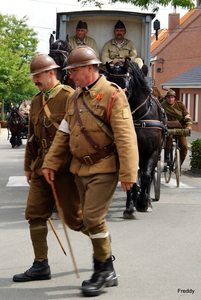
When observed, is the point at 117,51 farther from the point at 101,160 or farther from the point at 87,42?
the point at 101,160

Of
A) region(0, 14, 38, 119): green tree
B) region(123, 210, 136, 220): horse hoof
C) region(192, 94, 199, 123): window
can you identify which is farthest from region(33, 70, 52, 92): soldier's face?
region(0, 14, 38, 119): green tree

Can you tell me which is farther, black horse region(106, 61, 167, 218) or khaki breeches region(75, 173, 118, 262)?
black horse region(106, 61, 167, 218)

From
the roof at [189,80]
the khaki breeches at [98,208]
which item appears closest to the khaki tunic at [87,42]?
the khaki breeches at [98,208]

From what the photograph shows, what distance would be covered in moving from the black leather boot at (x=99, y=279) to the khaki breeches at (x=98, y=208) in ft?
0.20

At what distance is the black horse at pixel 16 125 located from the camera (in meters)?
27.4

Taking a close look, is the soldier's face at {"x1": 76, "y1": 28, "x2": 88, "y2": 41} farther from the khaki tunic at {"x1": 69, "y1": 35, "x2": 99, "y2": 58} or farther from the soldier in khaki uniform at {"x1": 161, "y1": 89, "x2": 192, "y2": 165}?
the soldier in khaki uniform at {"x1": 161, "y1": 89, "x2": 192, "y2": 165}

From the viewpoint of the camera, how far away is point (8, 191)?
1216 centimetres

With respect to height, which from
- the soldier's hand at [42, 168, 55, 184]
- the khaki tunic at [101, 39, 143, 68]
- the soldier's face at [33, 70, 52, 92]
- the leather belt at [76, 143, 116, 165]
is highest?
the khaki tunic at [101, 39, 143, 68]

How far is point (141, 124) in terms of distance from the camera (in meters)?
9.20

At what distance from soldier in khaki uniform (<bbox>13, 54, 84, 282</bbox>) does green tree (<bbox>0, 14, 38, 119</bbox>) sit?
135ft

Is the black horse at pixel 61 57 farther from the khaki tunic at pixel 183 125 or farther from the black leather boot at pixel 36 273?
the khaki tunic at pixel 183 125

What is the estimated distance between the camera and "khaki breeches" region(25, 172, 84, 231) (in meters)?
5.78

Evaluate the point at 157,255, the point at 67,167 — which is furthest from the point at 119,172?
the point at 157,255

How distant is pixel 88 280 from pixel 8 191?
23.0ft
